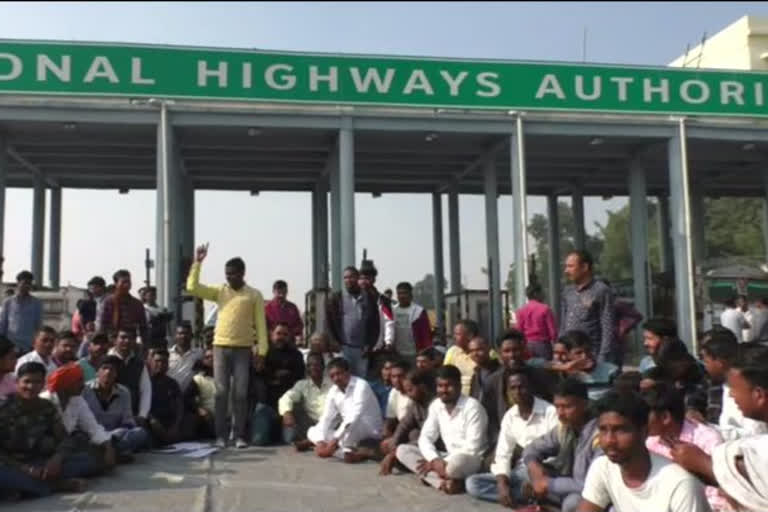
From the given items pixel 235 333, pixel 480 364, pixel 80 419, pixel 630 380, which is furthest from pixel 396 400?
pixel 80 419

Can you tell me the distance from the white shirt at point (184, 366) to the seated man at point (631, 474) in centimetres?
540

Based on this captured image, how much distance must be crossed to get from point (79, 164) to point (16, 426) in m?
11.0

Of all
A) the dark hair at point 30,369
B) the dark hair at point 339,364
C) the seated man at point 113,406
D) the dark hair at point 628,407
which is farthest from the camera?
the dark hair at point 339,364

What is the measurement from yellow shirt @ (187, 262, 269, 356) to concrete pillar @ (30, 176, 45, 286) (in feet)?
31.7

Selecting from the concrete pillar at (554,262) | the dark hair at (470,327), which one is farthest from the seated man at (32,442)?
the concrete pillar at (554,262)

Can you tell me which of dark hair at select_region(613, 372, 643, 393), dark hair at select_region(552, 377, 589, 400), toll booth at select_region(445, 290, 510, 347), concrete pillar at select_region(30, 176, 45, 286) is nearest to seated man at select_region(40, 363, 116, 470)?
dark hair at select_region(552, 377, 589, 400)

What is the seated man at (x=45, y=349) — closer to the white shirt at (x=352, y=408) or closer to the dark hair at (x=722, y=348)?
the white shirt at (x=352, y=408)

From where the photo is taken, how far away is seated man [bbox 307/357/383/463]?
678cm

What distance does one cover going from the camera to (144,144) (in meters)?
13.6

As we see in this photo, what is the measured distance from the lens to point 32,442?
17.7ft

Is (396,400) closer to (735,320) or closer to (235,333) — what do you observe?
(235,333)

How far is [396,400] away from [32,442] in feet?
9.34

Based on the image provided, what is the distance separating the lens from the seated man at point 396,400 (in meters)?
6.65

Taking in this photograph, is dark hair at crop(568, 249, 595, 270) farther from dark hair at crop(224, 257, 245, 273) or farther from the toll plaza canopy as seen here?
the toll plaza canopy
